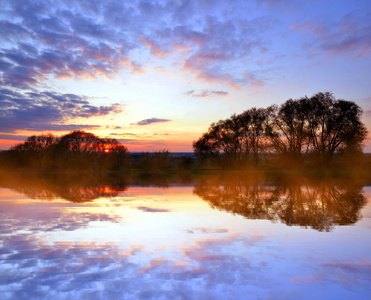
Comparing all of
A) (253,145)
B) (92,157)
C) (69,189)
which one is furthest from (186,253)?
(253,145)

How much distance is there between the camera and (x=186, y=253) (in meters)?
5.91

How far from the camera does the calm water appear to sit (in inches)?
170

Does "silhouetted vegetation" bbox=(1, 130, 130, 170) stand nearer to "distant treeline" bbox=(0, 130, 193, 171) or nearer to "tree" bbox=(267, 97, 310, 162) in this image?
A: "distant treeline" bbox=(0, 130, 193, 171)

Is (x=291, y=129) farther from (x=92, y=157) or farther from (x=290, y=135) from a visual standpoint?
(x=92, y=157)

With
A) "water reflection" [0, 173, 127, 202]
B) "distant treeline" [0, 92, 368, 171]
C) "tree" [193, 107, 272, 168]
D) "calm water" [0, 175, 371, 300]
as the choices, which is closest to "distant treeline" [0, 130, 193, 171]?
"distant treeline" [0, 92, 368, 171]

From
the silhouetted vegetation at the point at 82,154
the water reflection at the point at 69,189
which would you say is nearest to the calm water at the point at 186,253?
the water reflection at the point at 69,189

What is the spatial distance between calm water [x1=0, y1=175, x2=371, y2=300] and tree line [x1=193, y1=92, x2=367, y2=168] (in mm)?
34930

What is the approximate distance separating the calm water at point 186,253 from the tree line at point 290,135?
115ft

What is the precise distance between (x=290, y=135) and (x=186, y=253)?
42682 millimetres

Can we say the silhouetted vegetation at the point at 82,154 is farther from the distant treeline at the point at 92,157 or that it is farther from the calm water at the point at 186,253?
the calm water at the point at 186,253

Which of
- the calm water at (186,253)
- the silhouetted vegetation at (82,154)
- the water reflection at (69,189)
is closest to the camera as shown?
the calm water at (186,253)

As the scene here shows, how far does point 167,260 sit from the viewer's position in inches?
217

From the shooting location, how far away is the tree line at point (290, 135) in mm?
41688

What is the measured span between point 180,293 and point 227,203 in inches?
327
